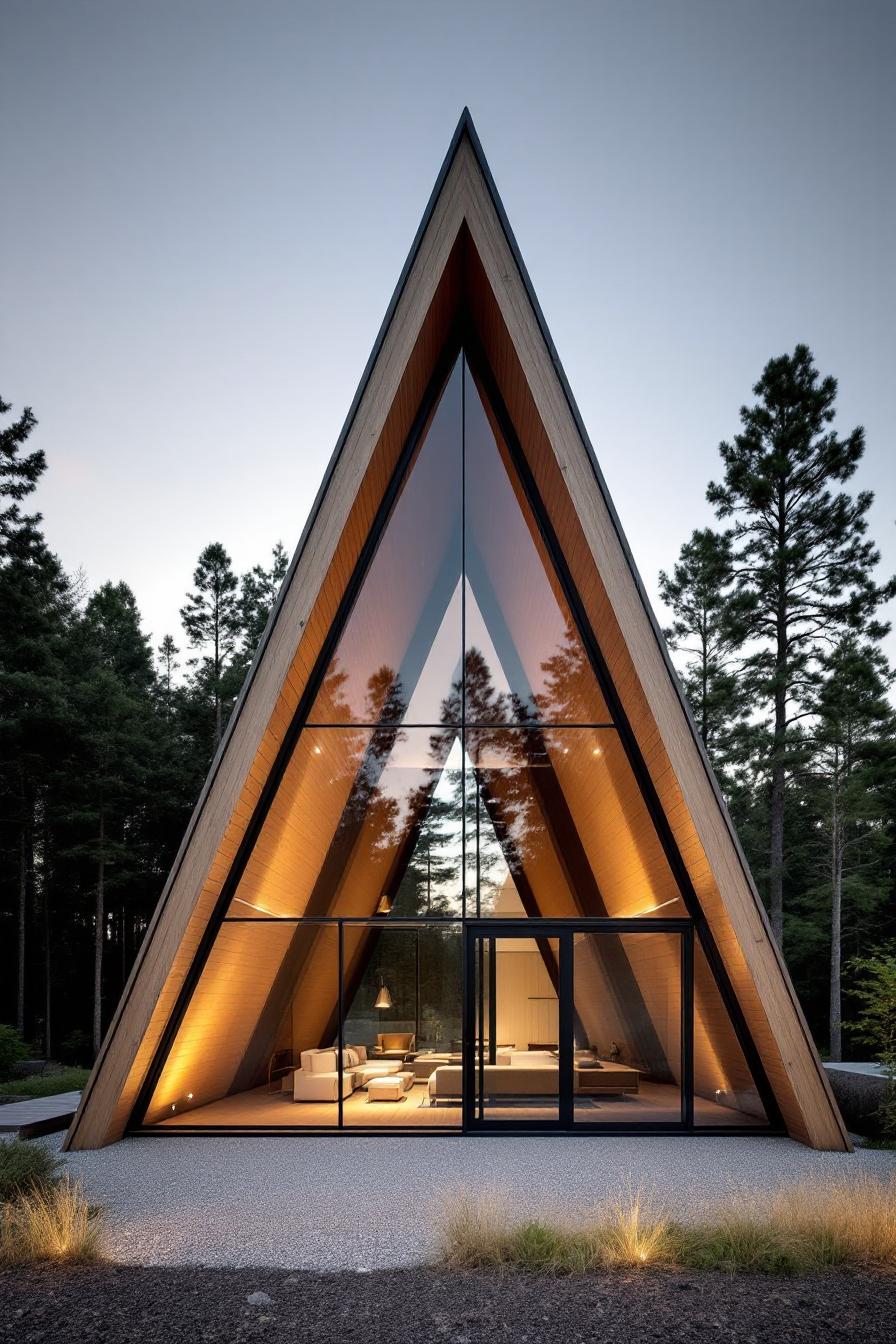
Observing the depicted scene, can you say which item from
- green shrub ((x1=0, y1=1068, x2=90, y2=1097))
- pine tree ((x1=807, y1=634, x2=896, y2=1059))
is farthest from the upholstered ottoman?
pine tree ((x1=807, y1=634, x2=896, y2=1059))

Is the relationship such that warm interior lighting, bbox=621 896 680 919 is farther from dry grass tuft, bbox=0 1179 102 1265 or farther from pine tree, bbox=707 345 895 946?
pine tree, bbox=707 345 895 946

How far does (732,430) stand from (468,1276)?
845 inches

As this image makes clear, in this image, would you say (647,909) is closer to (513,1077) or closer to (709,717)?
(513,1077)

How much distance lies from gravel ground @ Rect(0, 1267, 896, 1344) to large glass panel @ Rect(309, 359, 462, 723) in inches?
228

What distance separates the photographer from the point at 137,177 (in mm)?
12773

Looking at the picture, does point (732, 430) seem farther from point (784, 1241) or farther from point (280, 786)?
point (784, 1241)

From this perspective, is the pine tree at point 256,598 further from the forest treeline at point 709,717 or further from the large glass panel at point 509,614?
the large glass panel at point 509,614

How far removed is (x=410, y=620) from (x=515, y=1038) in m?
4.72

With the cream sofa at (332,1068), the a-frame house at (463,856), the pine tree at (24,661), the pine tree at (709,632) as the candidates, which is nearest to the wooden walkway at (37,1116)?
the a-frame house at (463,856)

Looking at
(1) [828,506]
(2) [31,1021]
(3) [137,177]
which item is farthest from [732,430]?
(2) [31,1021]

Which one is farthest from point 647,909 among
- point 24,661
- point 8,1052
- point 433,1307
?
point 24,661

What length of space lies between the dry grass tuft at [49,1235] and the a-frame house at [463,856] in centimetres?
349

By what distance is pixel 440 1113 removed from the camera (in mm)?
9625

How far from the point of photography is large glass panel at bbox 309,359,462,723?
9.98 metres
